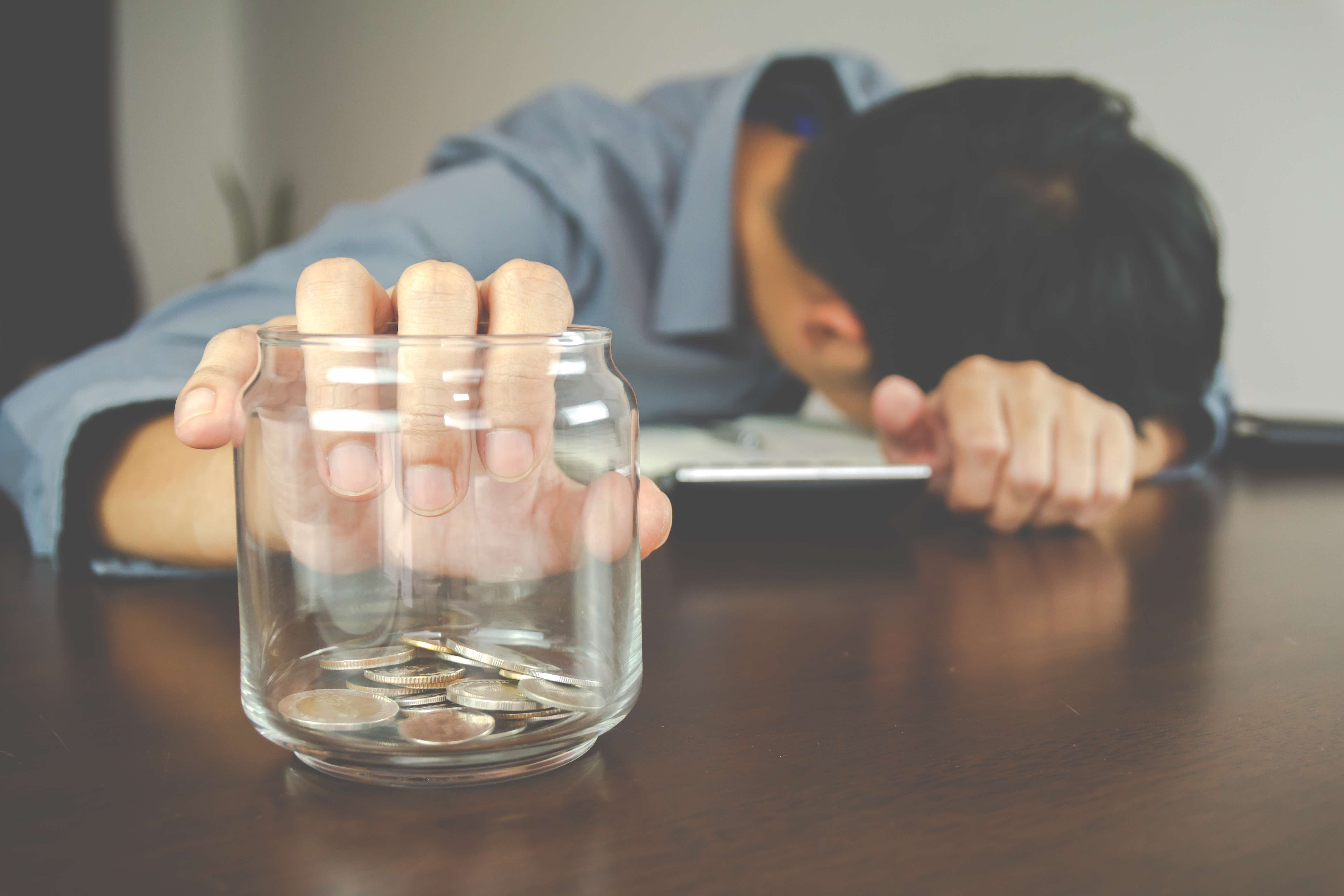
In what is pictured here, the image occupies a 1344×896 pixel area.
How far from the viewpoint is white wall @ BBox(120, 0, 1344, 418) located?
1.61m

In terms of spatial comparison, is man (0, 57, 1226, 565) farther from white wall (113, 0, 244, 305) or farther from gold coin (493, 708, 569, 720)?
white wall (113, 0, 244, 305)

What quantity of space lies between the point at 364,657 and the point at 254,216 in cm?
371

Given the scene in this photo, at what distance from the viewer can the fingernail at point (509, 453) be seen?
0.88ft

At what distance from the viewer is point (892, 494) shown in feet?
2.19

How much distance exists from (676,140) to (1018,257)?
24.4 inches

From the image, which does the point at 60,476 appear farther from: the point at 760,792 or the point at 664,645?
the point at 760,792

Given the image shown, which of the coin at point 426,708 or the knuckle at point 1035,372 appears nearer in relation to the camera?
the coin at point 426,708

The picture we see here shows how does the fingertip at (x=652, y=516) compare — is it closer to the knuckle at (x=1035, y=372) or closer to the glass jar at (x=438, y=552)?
the glass jar at (x=438, y=552)

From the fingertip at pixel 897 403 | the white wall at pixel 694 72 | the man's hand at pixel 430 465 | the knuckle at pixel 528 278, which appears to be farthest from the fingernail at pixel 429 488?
the white wall at pixel 694 72

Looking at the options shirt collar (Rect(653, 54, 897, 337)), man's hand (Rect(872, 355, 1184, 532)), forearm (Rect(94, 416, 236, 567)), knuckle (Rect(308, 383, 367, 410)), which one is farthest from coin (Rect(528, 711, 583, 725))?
shirt collar (Rect(653, 54, 897, 337))

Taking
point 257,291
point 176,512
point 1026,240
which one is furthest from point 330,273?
point 1026,240

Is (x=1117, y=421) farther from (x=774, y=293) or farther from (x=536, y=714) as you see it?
(x=536, y=714)

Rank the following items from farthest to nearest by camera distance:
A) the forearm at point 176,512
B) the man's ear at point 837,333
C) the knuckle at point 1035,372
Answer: the man's ear at point 837,333, the knuckle at point 1035,372, the forearm at point 176,512

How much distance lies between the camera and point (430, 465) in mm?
261
